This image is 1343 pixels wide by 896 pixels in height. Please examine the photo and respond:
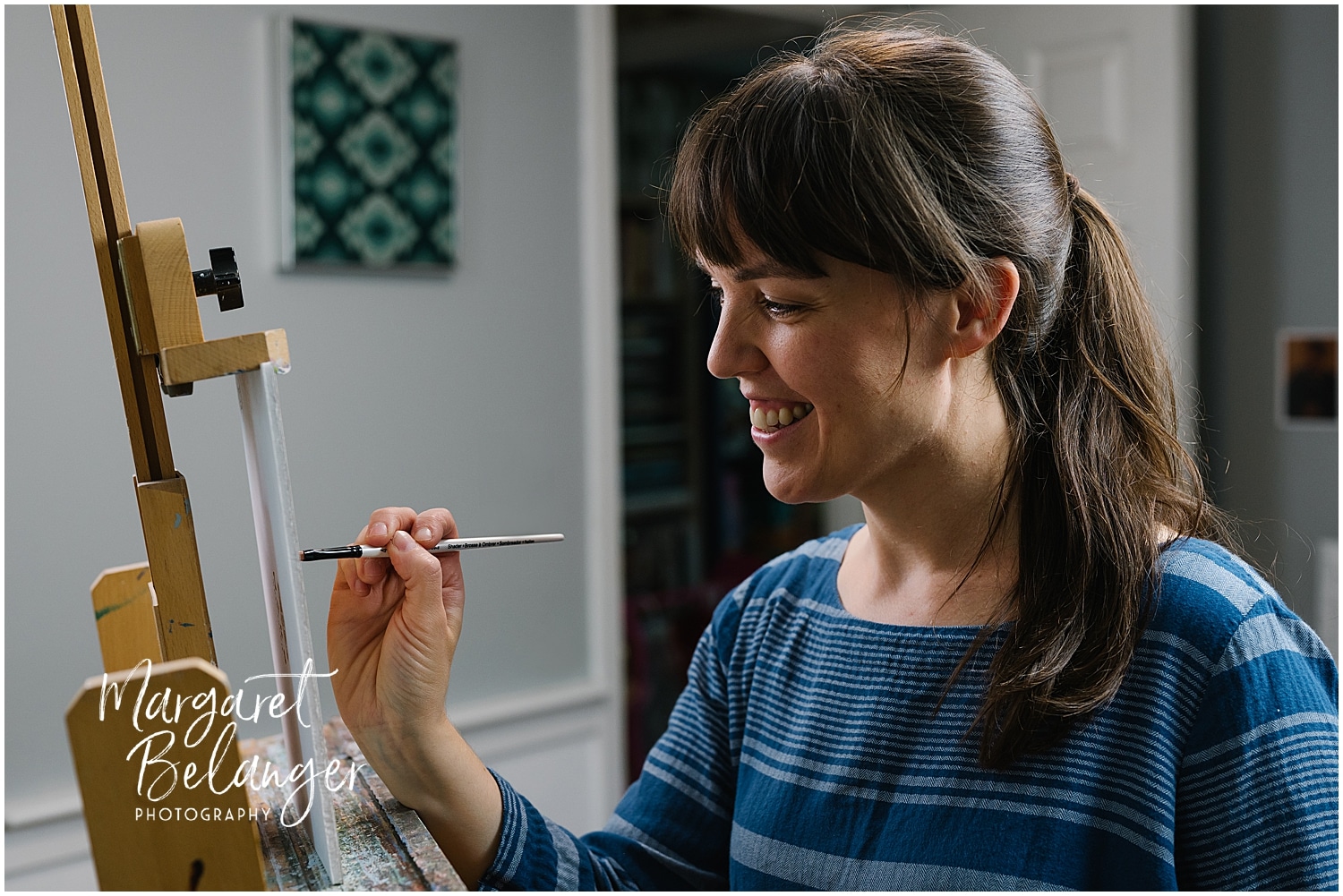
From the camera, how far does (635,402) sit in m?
3.57

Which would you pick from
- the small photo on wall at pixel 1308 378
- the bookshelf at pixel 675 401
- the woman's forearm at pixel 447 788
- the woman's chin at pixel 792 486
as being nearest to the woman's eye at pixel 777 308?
the woman's chin at pixel 792 486

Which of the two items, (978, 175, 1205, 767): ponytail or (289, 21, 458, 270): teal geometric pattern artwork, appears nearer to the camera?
(978, 175, 1205, 767): ponytail

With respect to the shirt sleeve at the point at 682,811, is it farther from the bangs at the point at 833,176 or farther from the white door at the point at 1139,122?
the white door at the point at 1139,122

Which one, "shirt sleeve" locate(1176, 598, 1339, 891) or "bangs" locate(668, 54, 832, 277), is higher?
"bangs" locate(668, 54, 832, 277)

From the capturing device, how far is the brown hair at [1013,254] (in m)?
0.80

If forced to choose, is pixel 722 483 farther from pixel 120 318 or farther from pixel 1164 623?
pixel 120 318

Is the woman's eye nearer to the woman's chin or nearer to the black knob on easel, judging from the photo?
the woman's chin

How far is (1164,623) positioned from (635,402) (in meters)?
2.79

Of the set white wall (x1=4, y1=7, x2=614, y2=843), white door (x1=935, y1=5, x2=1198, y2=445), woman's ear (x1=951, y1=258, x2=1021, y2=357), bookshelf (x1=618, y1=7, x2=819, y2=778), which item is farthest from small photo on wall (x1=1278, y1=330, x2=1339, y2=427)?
woman's ear (x1=951, y1=258, x2=1021, y2=357)

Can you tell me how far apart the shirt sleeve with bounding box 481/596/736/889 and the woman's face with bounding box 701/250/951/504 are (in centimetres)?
29

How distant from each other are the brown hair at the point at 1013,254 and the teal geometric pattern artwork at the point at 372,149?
125 centimetres

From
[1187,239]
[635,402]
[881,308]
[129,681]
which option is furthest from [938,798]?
[635,402]

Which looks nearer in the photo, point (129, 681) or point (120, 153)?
point (129, 681)

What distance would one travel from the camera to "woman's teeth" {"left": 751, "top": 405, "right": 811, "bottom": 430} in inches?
34.6
